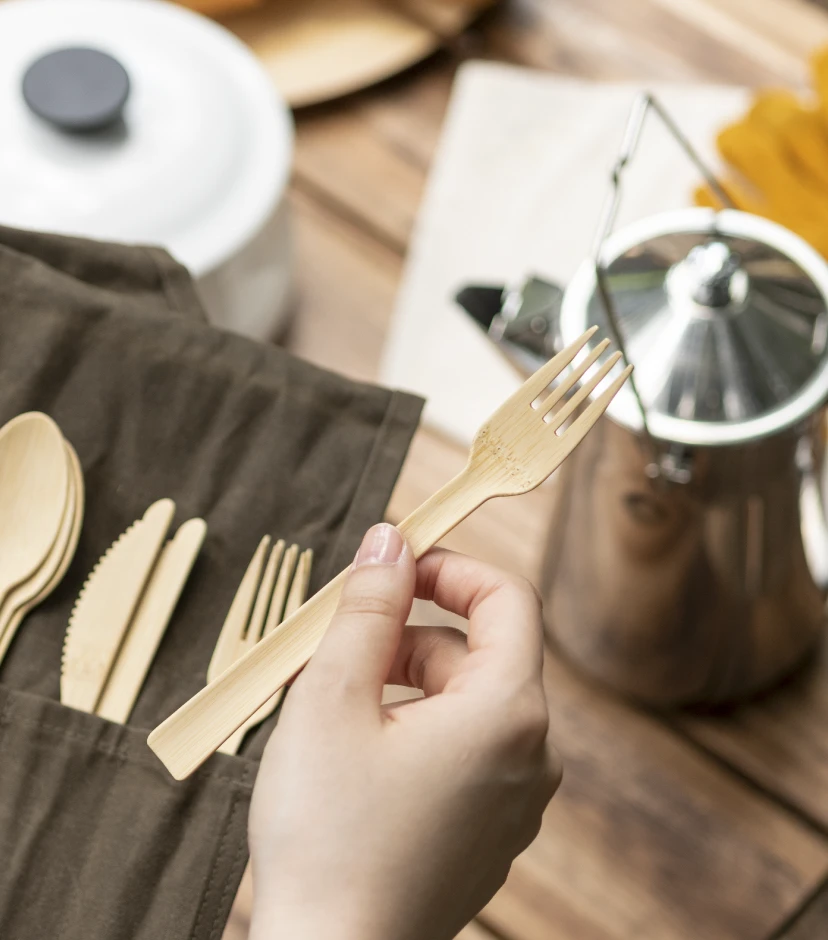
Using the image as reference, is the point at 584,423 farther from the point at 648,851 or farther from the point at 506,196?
the point at 506,196

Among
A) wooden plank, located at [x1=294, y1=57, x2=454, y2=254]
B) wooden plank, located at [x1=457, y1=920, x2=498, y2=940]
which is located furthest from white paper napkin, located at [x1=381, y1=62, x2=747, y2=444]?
wooden plank, located at [x1=457, y1=920, x2=498, y2=940]

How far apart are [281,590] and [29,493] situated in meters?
0.08

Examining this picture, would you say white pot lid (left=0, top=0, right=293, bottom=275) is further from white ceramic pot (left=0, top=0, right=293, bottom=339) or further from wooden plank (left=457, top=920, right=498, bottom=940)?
wooden plank (left=457, top=920, right=498, bottom=940)

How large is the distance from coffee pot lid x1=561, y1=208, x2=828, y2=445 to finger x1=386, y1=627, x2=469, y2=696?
9 centimetres

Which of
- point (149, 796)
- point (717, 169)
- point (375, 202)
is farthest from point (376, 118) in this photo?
point (149, 796)

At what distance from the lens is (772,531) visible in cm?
44

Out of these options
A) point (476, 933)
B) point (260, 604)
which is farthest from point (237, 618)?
point (476, 933)

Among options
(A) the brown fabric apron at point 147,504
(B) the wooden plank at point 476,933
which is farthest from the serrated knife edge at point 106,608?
(B) the wooden plank at point 476,933

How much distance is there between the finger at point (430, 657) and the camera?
32cm

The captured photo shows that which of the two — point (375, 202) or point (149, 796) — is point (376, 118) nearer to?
point (375, 202)

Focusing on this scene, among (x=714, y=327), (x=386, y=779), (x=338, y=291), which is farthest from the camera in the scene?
(x=338, y=291)

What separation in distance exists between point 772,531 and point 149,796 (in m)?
0.25

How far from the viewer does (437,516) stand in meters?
0.31

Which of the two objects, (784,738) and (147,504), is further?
(784,738)
